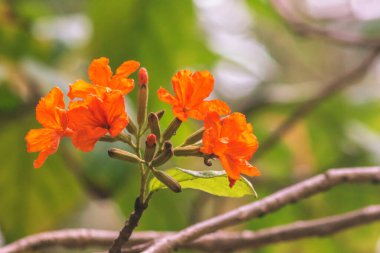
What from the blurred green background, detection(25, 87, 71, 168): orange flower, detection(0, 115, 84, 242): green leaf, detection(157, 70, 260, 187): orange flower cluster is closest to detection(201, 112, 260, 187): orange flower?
detection(157, 70, 260, 187): orange flower cluster

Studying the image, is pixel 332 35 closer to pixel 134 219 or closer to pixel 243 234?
pixel 243 234

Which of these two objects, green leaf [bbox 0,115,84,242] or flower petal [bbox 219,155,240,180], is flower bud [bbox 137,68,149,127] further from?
green leaf [bbox 0,115,84,242]

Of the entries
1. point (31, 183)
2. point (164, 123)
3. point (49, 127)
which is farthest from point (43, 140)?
point (31, 183)

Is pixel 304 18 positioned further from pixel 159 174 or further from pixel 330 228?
pixel 159 174

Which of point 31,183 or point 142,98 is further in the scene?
point 31,183

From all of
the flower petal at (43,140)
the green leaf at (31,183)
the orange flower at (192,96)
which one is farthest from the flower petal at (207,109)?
the green leaf at (31,183)
